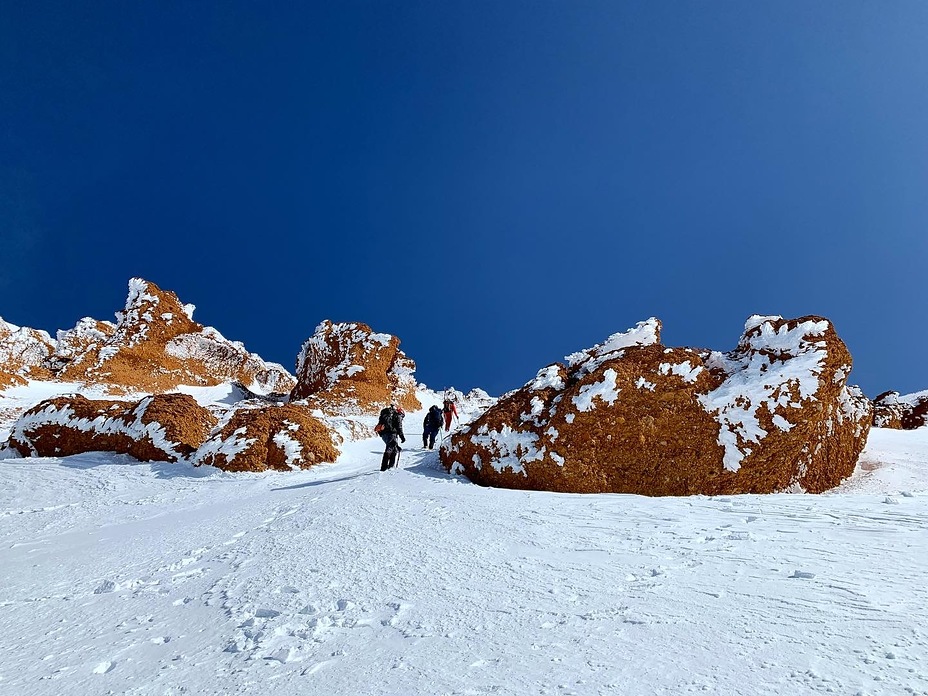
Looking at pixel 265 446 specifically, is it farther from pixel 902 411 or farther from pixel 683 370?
pixel 902 411

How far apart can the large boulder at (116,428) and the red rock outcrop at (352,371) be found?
29.8ft

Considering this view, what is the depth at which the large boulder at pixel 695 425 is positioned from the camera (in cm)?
812

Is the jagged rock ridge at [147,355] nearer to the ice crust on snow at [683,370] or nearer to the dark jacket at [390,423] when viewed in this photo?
the dark jacket at [390,423]

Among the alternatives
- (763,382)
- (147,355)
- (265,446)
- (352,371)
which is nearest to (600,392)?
(763,382)

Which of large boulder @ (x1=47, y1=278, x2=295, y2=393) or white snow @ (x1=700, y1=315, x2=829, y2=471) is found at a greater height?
large boulder @ (x1=47, y1=278, x2=295, y2=393)

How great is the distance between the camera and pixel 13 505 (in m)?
8.99

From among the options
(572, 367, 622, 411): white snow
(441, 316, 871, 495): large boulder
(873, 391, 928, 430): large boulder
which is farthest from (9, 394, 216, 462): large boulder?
(873, 391, 928, 430): large boulder

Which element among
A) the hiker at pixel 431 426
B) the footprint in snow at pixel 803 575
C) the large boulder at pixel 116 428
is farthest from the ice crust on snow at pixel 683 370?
the large boulder at pixel 116 428

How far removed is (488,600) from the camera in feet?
11.7

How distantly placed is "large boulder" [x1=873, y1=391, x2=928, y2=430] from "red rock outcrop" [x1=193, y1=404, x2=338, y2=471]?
77.0ft

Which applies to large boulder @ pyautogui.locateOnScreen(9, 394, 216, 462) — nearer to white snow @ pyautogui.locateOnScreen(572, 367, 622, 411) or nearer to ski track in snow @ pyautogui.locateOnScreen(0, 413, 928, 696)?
ski track in snow @ pyautogui.locateOnScreen(0, 413, 928, 696)

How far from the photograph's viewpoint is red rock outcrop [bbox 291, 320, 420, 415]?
23.4 meters

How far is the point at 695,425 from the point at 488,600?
251 inches

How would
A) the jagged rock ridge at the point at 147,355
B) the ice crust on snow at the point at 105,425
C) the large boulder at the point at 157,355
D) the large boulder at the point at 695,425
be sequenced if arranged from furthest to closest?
1. the large boulder at the point at 157,355
2. the jagged rock ridge at the point at 147,355
3. the ice crust on snow at the point at 105,425
4. the large boulder at the point at 695,425
